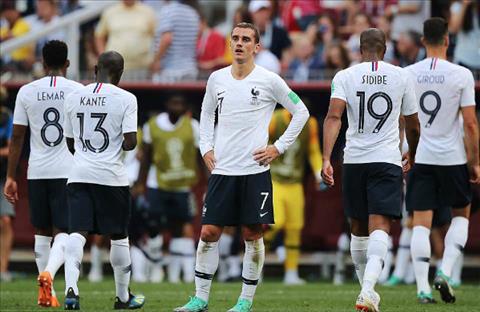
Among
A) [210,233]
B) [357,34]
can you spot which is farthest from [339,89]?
[357,34]

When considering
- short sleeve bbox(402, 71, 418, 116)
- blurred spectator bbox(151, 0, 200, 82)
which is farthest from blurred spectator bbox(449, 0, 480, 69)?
short sleeve bbox(402, 71, 418, 116)

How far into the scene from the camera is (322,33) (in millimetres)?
20062

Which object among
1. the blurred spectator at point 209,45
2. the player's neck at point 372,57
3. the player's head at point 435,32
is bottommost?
the player's neck at point 372,57

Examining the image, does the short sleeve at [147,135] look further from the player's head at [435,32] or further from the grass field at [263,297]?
the player's head at [435,32]

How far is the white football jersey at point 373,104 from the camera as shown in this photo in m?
11.3

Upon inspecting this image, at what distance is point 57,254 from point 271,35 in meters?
8.14

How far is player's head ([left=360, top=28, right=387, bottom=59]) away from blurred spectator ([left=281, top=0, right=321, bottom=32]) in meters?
9.04

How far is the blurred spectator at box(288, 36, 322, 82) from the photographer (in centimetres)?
1925

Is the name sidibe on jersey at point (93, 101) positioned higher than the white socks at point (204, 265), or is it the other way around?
the name sidibe on jersey at point (93, 101)

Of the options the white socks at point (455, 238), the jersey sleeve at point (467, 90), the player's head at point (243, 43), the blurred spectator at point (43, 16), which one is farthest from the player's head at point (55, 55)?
the blurred spectator at point (43, 16)

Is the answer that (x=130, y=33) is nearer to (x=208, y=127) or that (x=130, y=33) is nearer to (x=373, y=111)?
(x=208, y=127)

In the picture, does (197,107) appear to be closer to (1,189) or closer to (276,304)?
(1,189)

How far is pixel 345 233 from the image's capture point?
1881 cm

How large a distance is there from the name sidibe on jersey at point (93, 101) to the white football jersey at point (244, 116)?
100cm
